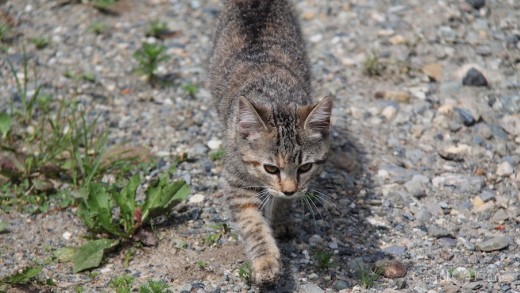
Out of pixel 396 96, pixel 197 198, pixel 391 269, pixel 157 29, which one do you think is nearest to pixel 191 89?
pixel 157 29

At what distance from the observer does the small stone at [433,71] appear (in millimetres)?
7383

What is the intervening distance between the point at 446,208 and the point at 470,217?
206 millimetres

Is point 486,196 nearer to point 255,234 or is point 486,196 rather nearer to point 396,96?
point 396,96

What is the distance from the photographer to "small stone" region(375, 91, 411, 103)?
7.12 metres

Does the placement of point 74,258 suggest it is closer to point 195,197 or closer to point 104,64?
point 195,197

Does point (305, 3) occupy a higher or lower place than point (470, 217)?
higher

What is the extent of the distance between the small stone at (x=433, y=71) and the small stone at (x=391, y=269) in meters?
2.81

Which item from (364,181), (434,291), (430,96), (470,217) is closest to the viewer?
(434,291)

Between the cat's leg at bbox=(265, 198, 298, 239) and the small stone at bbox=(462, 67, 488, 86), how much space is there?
268 centimetres

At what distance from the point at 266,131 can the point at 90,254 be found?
1.57m

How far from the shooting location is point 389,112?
6.96 m

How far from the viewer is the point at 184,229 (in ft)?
18.4

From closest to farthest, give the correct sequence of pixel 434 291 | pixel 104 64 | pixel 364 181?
pixel 434 291, pixel 364 181, pixel 104 64

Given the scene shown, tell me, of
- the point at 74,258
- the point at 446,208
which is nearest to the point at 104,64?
the point at 74,258
